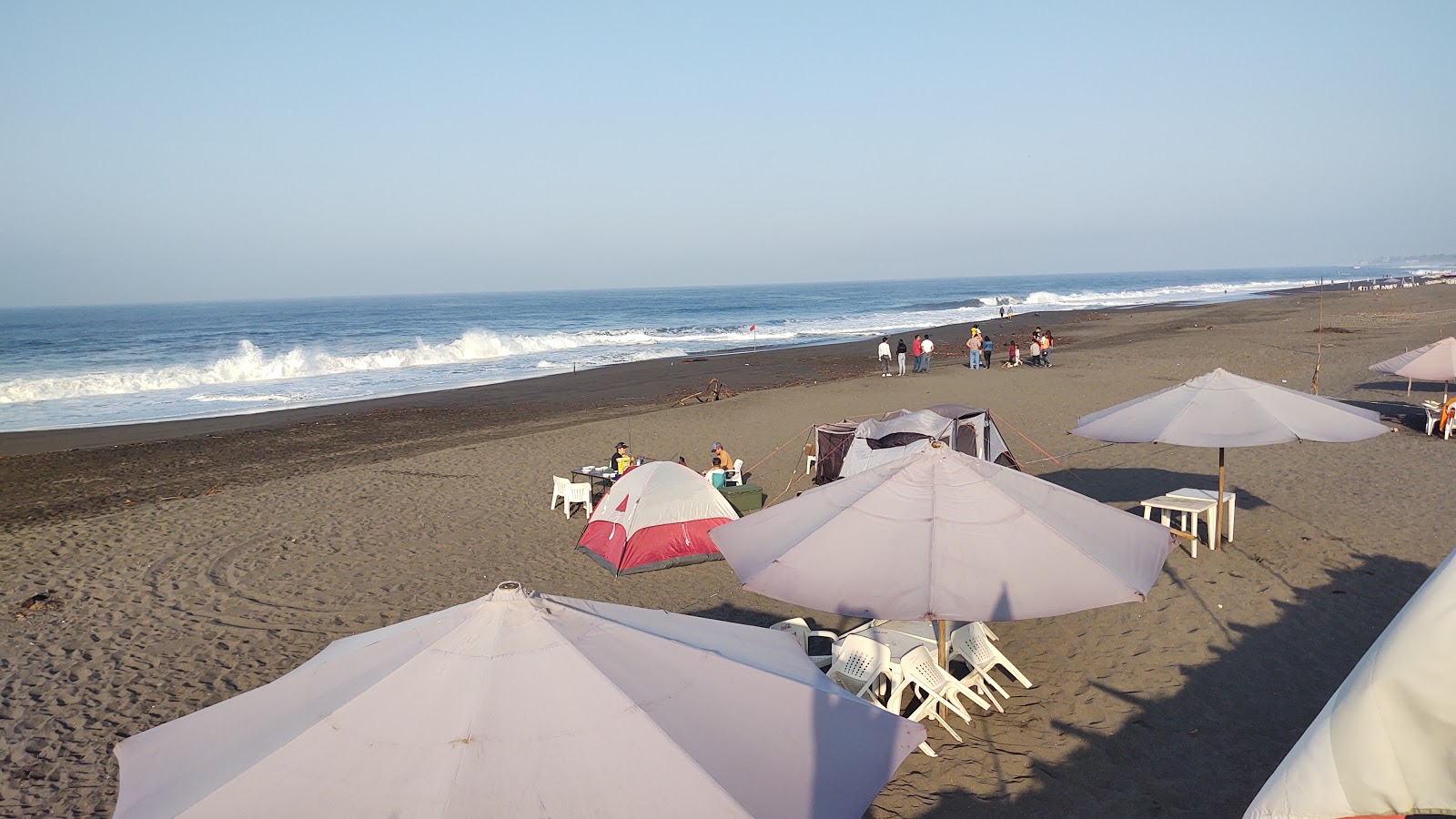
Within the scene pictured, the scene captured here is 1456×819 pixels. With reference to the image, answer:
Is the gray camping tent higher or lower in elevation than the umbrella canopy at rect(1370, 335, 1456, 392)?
lower

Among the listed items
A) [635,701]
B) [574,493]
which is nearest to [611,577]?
[574,493]

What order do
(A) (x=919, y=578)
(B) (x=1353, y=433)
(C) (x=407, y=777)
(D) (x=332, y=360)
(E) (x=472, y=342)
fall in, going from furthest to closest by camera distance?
(E) (x=472, y=342) < (D) (x=332, y=360) < (B) (x=1353, y=433) < (A) (x=919, y=578) < (C) (x=407, y=777)

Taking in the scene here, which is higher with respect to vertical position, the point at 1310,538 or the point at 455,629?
the point at 455,629

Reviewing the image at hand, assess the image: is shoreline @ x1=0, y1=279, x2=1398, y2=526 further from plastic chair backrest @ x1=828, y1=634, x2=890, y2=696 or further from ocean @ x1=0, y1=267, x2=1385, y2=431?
plastic chair backrest @ x1=828, y1=634, x2=890, y2=696

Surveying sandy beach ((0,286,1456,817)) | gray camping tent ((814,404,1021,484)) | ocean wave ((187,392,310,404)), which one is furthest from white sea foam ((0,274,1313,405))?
gray camping tent ((814,404,1021,484))

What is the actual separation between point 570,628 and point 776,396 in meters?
20.2

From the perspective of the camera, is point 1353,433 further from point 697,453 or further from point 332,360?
point 332,360

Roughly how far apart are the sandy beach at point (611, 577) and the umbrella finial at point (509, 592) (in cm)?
295

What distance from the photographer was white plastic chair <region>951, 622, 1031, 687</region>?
6.75 m

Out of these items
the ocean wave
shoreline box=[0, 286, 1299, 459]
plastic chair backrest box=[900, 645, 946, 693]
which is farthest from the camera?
the ocean wave

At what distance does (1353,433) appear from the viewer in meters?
8.61

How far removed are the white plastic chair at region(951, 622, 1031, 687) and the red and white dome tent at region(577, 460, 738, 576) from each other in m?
4.19

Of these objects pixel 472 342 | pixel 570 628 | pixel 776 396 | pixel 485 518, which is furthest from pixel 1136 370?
pixel 472 342

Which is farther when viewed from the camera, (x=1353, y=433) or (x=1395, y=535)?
(x=1395, y=535)
